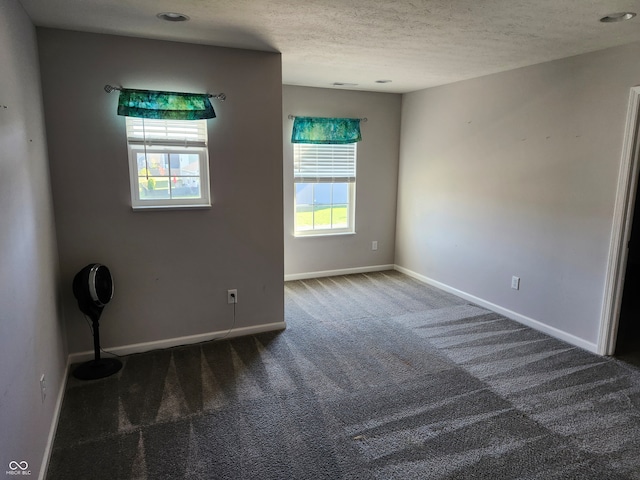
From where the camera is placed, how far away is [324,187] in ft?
17.0

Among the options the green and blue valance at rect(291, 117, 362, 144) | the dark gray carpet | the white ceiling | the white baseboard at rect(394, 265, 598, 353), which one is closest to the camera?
the dark gray carpet

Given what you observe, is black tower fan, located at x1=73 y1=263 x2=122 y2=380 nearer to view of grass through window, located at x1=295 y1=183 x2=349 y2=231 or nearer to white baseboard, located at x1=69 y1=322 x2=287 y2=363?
white baseboard, located at x1=69 y1=322 x2=287 y2=363

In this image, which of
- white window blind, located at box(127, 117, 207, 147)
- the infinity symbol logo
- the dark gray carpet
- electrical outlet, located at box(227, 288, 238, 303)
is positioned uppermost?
white window blind, located at box(127, 117, 207, 147)

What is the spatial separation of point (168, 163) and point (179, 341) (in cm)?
147

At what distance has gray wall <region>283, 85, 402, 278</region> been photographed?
16.1 feet

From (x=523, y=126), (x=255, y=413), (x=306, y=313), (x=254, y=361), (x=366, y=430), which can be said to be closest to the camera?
(x=366, y=430)

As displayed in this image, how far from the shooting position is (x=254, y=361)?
3.05m

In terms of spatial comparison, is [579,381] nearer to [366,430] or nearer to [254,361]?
[366,430]

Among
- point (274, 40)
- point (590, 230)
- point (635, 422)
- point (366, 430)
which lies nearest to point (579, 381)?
point (635, 422)

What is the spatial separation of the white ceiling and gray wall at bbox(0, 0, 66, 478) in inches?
19.2

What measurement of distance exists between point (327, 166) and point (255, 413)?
11.3 feet

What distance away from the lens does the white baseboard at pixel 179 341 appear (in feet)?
9.94

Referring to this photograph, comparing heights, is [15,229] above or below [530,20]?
below

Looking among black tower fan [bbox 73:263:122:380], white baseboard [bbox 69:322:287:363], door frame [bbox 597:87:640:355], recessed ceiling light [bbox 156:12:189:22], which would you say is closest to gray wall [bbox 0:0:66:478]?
black tower fan [bbox 73:263:122:380]
